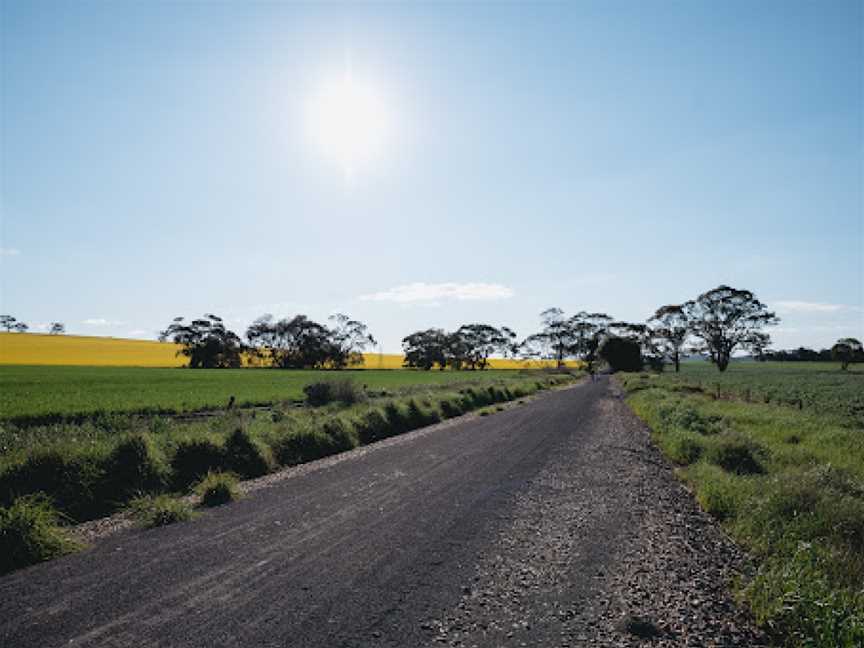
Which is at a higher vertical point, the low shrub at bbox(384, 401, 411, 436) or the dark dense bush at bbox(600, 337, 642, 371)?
the dark dense bush at bbox(600, 337, 642, 371)

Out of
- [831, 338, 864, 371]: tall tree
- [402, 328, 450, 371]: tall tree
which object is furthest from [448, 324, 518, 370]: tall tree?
[831, 338, 864, 371]: tall tree

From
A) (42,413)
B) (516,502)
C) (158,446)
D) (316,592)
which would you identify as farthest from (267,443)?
(42,413)

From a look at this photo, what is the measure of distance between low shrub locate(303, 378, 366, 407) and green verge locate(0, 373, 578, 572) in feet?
39.9

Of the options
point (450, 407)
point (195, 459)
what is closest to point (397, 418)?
point (450, 407)

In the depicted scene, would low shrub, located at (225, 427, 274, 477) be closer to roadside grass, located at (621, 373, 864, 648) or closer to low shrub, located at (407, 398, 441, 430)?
low shrub, located at (407, 398, 441, 430)

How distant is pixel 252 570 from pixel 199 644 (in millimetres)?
1779

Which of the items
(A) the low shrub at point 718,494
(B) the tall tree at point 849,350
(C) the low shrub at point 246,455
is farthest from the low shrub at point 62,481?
(B) the tall tree at point 849,350

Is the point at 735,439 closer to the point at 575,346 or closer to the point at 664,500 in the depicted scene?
the point at 664,500

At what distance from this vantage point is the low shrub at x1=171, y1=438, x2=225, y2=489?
1219 centimetres

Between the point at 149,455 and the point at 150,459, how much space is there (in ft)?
0.30

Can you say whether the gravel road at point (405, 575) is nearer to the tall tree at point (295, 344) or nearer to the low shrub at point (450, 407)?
the low shrub at point (450, 407)

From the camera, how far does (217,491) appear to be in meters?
10.6

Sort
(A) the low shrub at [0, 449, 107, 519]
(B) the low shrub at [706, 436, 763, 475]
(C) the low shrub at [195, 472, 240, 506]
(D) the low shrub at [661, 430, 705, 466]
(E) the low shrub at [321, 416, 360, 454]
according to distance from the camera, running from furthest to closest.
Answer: (E) the low shrub at [321, 416, 360, 454] < (D) the low shrub at [661, 430, 705, 466] < (B) the low shrub at [706, 436, 763, 475] < (C) the low shrub at [195, 472, 240, 506] < (A) the low shrub at [0, 449, 107, 519]

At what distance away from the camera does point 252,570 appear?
6664mm
